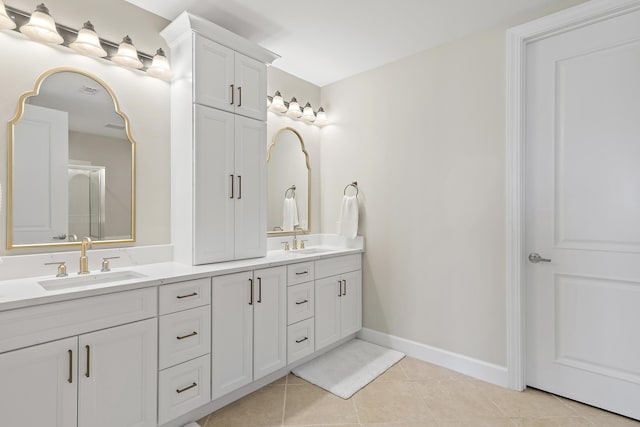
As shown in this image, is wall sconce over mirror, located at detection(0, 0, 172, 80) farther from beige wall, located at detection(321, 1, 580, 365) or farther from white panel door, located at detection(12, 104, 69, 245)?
beige wall, located at detection(321, 1, 580, 365)

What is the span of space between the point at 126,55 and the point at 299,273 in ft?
5.83

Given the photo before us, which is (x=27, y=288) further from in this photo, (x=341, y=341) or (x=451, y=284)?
(x=451, y=284)

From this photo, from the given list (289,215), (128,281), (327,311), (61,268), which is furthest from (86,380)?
(289,215)

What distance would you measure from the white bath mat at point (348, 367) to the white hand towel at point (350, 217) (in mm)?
988


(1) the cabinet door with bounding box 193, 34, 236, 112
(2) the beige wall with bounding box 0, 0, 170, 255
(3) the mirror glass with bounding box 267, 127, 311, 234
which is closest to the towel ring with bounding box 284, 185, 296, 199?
(3) the mirror glass with bounding box 267, 127, 311, 234

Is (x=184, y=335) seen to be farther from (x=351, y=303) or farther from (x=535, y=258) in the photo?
(x=535, y=258)

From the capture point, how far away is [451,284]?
104 inches

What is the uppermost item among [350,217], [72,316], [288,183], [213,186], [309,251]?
[288,183]

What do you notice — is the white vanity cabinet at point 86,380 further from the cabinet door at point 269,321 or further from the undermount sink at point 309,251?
the undermount sink at point 309,251

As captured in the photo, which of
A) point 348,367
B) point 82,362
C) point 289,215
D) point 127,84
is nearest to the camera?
point 82,362

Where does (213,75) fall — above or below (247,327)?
above

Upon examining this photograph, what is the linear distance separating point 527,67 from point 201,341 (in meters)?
2.71

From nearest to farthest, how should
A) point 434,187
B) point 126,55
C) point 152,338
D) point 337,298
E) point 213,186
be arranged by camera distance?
1. point 152,338
2. point 126,55
3. point 213,186
4. point 434,187
5. point 337,298

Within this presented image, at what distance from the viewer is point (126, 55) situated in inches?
79.6
